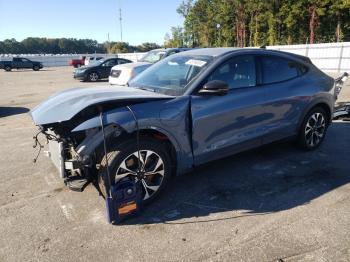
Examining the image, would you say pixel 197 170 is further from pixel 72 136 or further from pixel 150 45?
pixel 150 45

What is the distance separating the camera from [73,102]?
3.72 metres

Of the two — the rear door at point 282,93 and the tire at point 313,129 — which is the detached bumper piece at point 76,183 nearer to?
the rear door at point 282,93

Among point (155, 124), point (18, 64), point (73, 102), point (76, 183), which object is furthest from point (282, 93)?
point (18, 64)

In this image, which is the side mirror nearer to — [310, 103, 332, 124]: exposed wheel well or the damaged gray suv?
the damaged gray suv

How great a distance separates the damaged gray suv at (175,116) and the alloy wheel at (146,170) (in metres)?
0.01

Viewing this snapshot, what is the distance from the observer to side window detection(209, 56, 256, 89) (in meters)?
Answer: 4.25

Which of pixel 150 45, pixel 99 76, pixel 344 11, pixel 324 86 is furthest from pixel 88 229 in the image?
pixel 150 45

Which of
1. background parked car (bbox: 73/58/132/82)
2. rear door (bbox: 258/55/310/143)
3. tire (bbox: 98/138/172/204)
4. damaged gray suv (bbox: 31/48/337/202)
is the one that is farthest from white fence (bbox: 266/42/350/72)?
tire (bbox: 98/138/172/204)

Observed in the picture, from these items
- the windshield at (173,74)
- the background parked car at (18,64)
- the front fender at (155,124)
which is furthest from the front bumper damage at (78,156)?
the background parked car at (18,64)

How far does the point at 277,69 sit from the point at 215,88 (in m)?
1.54

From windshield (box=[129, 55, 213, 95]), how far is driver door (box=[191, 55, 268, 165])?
238 mm

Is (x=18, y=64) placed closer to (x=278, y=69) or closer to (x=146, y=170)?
(x=278, y=69)

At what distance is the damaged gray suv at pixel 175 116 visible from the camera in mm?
3512

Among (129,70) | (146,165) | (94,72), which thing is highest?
(129,70)
